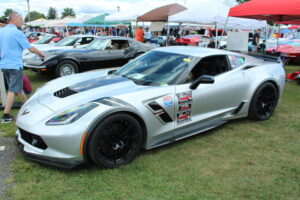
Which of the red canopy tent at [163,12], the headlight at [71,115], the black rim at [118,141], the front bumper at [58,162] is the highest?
the red canopy tent at [163,12]

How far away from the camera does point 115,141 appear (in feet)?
9.41

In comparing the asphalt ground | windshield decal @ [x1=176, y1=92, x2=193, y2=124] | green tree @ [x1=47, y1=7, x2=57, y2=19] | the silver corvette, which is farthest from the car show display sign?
green tree @ [x1=47, y1=7, x2=57, y2=19]

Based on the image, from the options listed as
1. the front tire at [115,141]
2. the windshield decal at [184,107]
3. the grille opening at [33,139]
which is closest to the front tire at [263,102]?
the windshield decal at [184,107]

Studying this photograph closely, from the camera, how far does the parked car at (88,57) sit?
7.45m

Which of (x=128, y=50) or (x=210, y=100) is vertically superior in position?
(x=128, y=50)

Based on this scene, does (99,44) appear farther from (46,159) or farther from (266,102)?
(46,159)

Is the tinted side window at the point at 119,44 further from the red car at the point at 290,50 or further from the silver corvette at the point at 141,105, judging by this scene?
the red car at the point at 290,50

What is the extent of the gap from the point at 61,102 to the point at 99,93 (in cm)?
43

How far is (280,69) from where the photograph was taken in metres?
4.65

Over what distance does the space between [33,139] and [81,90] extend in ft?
2.56

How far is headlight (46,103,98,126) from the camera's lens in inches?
106

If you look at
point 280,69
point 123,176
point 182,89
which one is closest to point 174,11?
point 280,69

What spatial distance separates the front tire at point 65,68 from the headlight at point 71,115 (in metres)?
5.04

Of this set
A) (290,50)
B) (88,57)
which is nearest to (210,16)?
(290,50)
